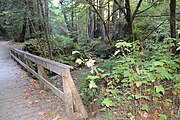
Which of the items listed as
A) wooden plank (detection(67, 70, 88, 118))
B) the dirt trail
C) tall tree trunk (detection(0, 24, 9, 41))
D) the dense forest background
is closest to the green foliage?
the dense forest background

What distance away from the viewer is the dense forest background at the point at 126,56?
315 centimetres

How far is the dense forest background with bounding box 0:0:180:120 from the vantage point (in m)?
3.15

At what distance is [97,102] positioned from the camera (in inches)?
152

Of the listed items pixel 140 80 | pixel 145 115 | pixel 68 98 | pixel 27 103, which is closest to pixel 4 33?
pixel 27 103

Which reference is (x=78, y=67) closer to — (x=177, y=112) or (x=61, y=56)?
(x=61, y=56)

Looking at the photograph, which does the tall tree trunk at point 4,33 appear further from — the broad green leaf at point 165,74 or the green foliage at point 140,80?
the broad green leaf at point 165,74

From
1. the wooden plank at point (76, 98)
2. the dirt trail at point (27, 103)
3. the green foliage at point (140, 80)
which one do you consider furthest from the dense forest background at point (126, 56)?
the dirt trail at point (27, 103)

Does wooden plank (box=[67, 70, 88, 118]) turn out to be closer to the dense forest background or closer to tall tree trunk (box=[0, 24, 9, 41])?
the dense forest background

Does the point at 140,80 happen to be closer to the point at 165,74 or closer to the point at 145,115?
the point at 165,74

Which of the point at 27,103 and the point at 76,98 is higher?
the point at 76,98

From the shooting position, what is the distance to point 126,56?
4.23m

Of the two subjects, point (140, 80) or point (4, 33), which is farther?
point (4, 33)

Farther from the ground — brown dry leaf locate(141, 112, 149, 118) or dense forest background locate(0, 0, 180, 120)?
dense forest background locate(0, 0, 180, 120)

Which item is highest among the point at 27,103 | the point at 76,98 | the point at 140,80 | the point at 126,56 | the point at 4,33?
the point at 4,33
